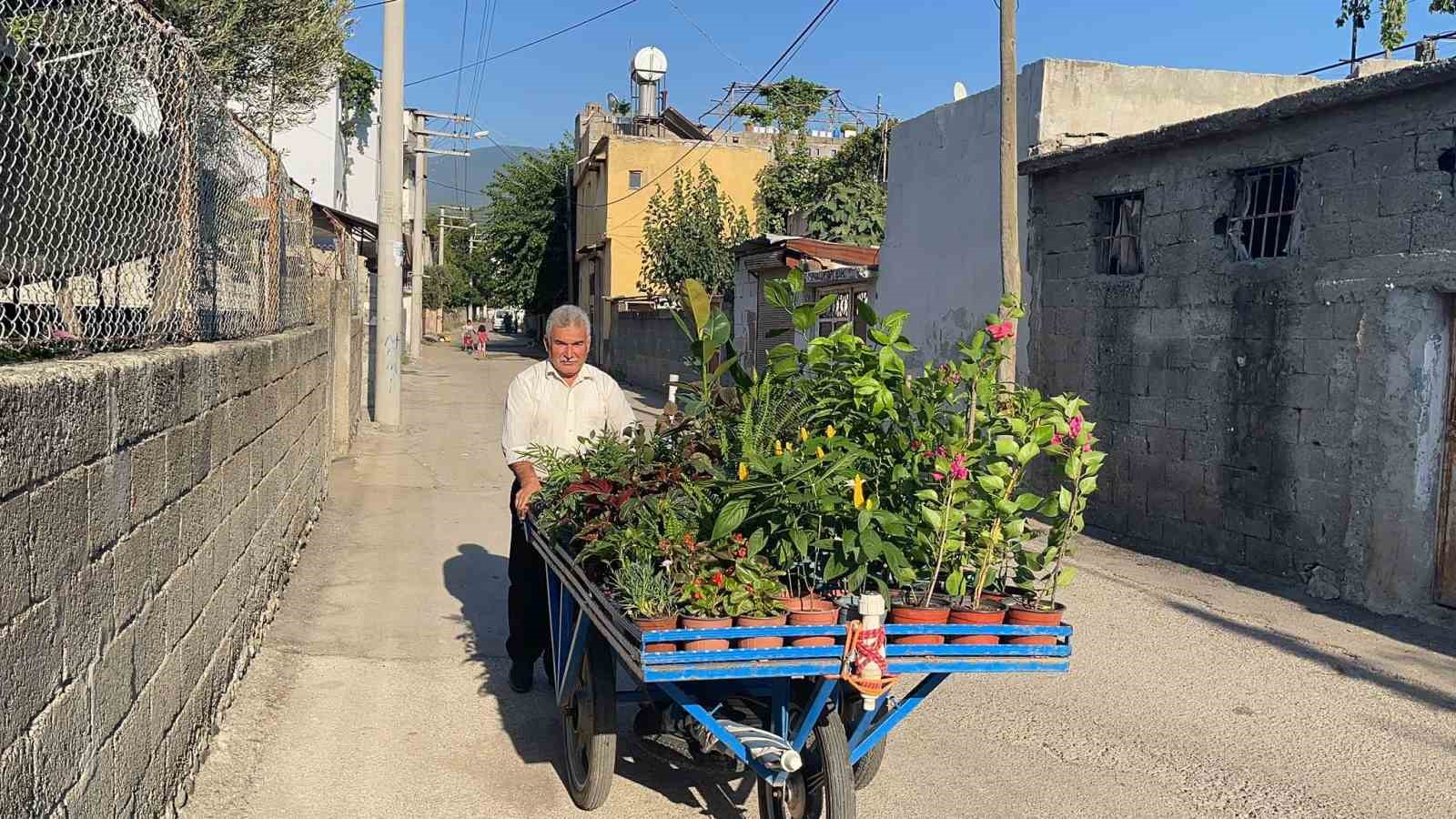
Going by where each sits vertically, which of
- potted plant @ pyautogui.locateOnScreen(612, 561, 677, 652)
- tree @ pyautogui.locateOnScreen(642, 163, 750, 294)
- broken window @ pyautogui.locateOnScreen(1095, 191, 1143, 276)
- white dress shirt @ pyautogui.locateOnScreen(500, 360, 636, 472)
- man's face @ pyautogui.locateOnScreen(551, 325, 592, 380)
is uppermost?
tree @ pyautogui.locateOnScreen(642, 163, 750, 294)

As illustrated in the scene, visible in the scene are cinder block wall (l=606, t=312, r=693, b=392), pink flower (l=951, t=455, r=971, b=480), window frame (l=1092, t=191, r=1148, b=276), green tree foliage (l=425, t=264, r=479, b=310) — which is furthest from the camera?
green tree foliage (l=425, t=264, r=479, b=310)

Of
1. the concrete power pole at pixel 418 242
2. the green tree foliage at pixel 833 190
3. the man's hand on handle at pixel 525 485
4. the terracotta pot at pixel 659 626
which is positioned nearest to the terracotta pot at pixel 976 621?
the terracotta pot at pixel 659 626

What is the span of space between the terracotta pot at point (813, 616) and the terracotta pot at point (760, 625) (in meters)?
0.03

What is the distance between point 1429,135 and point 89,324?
25.5 ft

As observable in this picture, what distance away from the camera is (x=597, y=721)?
411cm

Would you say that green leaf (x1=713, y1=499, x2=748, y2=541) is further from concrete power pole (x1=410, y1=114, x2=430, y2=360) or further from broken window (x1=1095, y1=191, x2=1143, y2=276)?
concrete power pole (x1=410, y1=114, x2=430, y2=360)

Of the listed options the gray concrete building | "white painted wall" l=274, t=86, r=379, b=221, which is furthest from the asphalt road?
"white painted wall" l=274, t=86, r=379, b=221

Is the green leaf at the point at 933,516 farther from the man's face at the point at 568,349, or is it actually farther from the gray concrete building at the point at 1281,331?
the gray concrete building at the point at 1281,331

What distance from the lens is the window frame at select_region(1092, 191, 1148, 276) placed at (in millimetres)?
10531

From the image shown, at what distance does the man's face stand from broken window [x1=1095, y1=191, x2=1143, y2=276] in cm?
669

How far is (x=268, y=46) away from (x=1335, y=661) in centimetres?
1538

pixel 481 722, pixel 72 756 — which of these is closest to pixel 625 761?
pixel 481 722

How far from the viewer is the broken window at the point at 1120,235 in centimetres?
1055

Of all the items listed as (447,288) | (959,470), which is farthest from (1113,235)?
(447,288)
